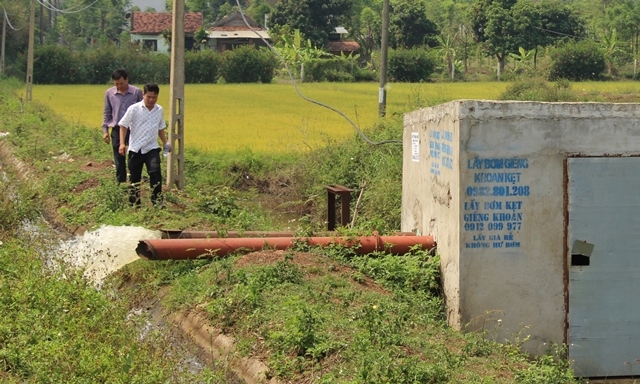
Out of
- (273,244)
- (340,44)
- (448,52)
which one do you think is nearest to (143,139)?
(273,244)

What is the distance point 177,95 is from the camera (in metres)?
12.6

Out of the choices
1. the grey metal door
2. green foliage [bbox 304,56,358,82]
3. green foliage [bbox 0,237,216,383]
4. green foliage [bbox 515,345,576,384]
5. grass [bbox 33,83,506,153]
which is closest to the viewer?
green foliage [bbox 0,237,216,383]

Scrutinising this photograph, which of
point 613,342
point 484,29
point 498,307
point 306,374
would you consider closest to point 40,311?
point 306,374

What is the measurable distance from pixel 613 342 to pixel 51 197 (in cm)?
838

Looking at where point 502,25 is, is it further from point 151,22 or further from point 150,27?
A: point 151,22

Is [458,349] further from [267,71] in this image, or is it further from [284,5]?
[284,5]

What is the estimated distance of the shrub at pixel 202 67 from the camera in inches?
1832

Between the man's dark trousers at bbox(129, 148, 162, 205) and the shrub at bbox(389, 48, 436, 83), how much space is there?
1324 inches

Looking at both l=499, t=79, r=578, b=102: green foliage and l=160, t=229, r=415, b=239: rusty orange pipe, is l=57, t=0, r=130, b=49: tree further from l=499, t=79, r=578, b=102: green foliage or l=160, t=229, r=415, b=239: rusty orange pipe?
l=160, t=229, r=415, b=239: rusty orange pipe

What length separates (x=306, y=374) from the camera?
5.77m

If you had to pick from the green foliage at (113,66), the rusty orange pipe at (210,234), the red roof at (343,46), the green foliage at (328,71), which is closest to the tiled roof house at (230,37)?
the red roof at (343,46)

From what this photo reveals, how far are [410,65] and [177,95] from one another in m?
32.4

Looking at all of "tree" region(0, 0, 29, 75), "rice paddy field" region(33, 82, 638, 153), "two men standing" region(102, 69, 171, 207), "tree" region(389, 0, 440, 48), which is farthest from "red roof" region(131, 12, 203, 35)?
"two men standing" region(102, 69, 171, 207)

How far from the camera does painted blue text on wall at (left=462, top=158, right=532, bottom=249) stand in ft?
24.7
